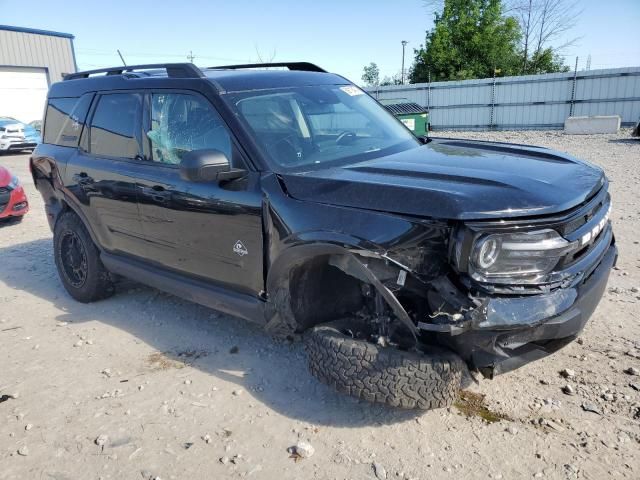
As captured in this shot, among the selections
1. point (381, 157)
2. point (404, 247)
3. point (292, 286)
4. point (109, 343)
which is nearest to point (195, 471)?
point (292, 286)

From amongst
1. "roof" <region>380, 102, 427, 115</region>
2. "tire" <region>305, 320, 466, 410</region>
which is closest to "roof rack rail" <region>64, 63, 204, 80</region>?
"tire" <region>305, 320, 466, 410</region>

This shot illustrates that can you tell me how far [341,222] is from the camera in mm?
2645

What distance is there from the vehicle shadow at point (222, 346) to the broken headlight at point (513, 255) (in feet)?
3.37

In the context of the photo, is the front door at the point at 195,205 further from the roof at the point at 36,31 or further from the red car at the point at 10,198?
the roof at the point at 36,31

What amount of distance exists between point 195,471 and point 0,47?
1207 inches

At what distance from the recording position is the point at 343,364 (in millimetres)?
2713

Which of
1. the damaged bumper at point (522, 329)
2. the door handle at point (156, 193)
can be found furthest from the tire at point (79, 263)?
the damaged bumper at point (522, 329)

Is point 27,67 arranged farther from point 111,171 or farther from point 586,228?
point 586,228

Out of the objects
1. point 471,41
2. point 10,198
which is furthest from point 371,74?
point 10,198

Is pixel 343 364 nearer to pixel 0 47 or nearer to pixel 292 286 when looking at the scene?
pixel 292 286

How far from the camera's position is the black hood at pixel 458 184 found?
7.69 feet

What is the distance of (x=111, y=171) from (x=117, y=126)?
0.37 metres

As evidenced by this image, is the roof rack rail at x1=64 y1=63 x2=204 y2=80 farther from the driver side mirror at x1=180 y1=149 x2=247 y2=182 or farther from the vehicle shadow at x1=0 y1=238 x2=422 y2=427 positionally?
the vehicle shadow at x1=0 y1=238 x2=422 y2=427

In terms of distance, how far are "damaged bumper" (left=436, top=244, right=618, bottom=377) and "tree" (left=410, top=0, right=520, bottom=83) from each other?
93.7ft
